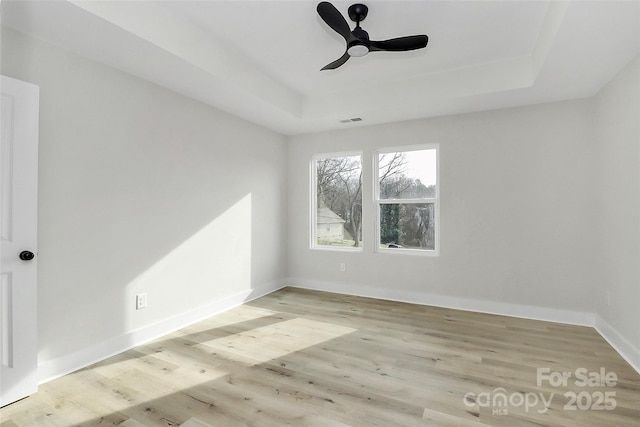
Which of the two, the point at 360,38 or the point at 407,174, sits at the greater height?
the point at 360,38

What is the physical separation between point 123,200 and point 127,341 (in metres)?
1.23

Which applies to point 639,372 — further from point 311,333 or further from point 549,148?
point 311,333

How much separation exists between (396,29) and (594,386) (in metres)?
3.05

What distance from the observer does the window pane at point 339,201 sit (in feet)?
15.5

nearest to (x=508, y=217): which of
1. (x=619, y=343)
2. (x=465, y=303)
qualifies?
(x=465, y=303)

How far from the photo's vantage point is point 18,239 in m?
2.03

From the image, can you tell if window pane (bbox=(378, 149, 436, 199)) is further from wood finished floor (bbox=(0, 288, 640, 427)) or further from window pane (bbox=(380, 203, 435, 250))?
wood finished floor (bbox=(0, 288, 640, 427))

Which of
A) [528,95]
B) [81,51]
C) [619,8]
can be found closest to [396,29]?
[619,8]

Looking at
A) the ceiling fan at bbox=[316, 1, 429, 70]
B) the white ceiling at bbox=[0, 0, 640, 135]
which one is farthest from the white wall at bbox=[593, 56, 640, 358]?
the ceiling fan at bbox=[316, 1, 429, 70]

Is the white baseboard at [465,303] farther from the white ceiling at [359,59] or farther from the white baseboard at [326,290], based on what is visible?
the white ceiling at [359,59]

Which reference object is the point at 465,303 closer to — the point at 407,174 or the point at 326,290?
the point at 407,174

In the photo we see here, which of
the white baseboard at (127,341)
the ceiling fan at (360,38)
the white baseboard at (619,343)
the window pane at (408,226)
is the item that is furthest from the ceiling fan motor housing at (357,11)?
the white baseboard at (619,343)

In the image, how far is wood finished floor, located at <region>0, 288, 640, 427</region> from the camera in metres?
1.88

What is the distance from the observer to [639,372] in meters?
2.37
